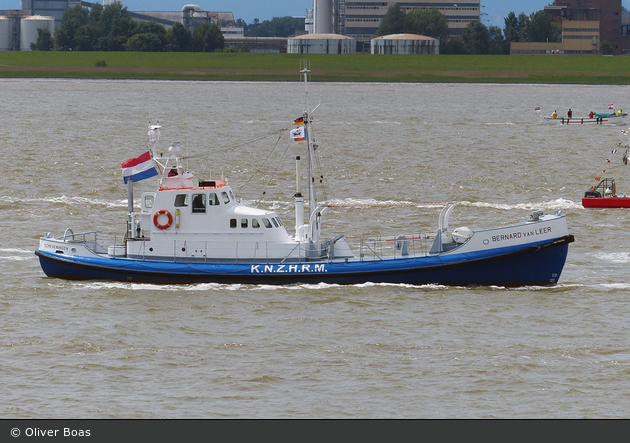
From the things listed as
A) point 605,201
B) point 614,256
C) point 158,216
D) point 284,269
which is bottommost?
point 614,256

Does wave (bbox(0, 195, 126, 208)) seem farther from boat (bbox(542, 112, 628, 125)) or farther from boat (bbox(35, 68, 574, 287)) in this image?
boat (bbox(542, 112, 628, 125))

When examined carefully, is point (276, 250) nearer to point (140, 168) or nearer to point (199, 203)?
point (199, 203)

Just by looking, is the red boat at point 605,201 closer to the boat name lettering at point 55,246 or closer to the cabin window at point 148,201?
the cabin window at point 148,201

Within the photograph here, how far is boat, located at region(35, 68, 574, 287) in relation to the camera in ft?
110

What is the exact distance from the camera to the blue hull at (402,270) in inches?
1314

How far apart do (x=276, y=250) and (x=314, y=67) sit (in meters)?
163

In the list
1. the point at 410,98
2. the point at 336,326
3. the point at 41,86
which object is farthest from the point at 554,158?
the point at 41,86

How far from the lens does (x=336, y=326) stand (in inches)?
1163

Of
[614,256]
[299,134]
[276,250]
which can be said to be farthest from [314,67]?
[276,250]

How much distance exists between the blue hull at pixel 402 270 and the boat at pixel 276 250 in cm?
3

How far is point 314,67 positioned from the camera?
193500mm

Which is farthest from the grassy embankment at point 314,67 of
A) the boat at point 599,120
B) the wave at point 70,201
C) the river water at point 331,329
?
the wave at point 70,201

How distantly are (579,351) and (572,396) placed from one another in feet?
11.8

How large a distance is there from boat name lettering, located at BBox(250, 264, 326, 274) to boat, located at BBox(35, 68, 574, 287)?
0.11ft
